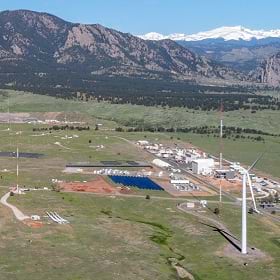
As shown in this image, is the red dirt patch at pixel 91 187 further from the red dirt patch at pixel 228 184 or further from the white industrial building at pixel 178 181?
the red dirt patch at pixel 228 184

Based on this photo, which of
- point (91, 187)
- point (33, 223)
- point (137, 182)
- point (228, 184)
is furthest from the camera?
point (137, 182)

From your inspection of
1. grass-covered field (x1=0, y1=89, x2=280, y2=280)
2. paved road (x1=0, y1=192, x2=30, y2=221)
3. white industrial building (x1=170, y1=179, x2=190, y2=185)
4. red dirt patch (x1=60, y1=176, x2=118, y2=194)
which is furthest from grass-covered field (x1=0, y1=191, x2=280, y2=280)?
white industrial building (x1=170, y1=179, x2=190, y2=185)

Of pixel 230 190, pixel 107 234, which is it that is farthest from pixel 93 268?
pixel 230 190

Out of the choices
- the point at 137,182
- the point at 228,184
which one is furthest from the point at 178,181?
the point at 228,184

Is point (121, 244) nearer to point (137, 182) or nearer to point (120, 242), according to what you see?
point (120, 242)

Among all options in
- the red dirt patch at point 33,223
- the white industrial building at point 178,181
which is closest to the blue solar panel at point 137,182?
the white industrial building at point 178,181
